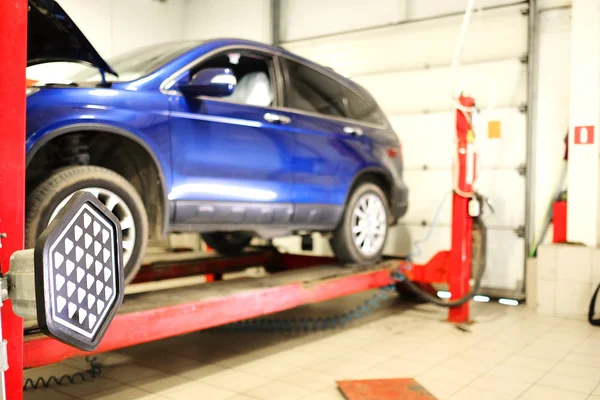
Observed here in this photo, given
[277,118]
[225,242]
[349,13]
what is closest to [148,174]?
[277,118]

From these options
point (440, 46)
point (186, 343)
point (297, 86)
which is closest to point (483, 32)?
point (440, 46)

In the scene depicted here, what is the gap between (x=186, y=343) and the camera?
412 cm

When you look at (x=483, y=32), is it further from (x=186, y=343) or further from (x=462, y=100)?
(x=186, y=343)

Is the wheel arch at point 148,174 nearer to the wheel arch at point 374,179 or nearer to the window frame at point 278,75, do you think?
the window frame at point 278,75

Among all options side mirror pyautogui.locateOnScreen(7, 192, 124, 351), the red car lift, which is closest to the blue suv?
the red car lift

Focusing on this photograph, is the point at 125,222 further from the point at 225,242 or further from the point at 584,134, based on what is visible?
the point at 584,134

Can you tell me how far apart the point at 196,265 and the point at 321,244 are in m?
2.85

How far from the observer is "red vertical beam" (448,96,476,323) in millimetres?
4789

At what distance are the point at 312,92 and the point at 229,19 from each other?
4623 millimetres

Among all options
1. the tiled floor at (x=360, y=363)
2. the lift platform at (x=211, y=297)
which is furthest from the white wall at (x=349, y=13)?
the tiled floor at (x=360, y=363)

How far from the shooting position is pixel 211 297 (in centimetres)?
317

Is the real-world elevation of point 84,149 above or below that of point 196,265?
above

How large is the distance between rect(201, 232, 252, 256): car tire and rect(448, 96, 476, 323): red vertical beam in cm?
191

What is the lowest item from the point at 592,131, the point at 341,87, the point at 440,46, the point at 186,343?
the point at 186,343
